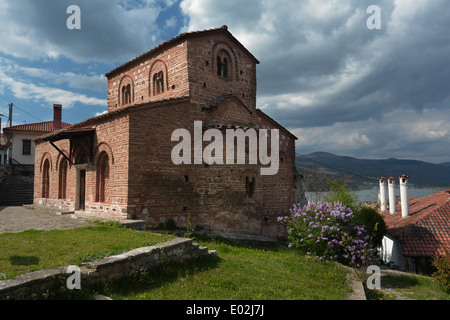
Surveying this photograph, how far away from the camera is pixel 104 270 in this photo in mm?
5004

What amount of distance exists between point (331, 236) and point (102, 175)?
8856 mm

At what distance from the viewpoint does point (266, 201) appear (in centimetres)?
1446

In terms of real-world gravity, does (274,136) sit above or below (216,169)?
above

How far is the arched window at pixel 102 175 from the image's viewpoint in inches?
448

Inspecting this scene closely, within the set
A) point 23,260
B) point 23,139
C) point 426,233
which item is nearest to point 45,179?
point 23,260

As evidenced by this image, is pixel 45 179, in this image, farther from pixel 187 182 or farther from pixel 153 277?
pixel 153 277

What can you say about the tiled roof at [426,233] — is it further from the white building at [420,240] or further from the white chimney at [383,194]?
the white chimney at [383,194]

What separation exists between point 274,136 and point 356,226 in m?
7.25

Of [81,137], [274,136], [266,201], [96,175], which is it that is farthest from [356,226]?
[81,137]

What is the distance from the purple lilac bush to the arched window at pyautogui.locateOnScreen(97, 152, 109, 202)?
7.41 meters

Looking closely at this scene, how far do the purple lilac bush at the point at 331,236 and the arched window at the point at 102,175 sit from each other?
292 inches

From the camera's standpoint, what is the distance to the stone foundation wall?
3908 millimetres

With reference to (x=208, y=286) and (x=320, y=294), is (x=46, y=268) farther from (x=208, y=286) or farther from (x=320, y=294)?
(x=320, y=294)

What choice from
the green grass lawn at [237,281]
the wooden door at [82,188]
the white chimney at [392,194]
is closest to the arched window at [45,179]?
the wooden door at [82,188]
